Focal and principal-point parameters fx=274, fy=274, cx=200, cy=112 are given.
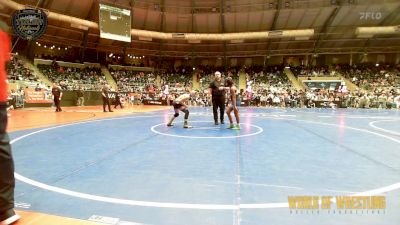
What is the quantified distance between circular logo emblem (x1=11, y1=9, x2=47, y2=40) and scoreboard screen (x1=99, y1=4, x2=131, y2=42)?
19.6m

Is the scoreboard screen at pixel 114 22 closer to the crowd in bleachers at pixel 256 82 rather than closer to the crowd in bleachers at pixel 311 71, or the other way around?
the crowd in bleachers at pixel 256 82

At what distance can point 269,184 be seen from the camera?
11.6 feet

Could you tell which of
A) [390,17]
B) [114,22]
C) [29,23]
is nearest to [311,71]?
[390,17]

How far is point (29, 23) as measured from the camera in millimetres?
9125

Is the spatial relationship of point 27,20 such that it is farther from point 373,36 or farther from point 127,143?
point 373,36

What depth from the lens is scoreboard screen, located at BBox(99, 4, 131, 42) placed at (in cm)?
2788

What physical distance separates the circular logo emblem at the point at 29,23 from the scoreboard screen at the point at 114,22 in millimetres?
19643

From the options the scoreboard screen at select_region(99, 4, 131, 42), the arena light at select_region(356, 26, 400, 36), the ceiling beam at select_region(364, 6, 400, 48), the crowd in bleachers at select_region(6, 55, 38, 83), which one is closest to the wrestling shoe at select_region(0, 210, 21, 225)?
→ the crowd in bleachers at select_region(6, 55, 38, 83)

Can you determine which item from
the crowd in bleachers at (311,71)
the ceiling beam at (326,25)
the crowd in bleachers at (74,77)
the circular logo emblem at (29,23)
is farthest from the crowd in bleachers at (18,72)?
the ceiling beam at (326,25)

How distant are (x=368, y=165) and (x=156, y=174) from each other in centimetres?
342

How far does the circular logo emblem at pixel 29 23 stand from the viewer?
8805 mm

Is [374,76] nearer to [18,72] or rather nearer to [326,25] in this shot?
[326,25]

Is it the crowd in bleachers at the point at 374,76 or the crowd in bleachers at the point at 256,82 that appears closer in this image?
the crowd in bleachers at the point at 256,82

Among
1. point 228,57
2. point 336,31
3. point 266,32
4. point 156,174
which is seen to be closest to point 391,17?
point 336,31
